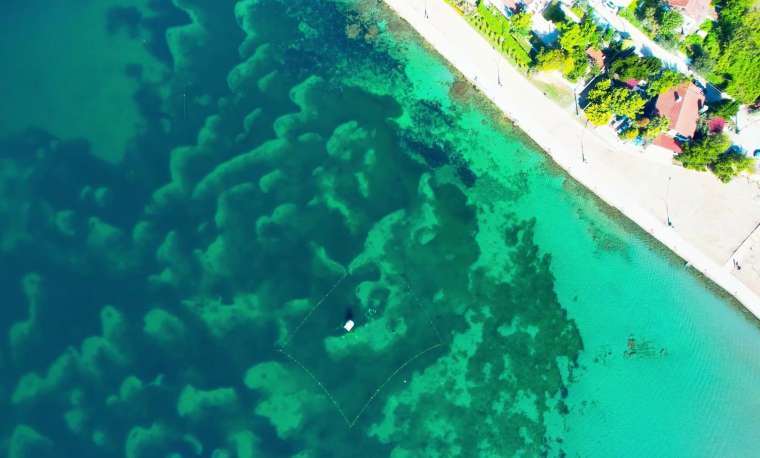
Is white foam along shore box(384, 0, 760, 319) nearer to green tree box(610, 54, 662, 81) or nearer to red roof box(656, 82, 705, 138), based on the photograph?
red roof box(656, 82, 705, 138)

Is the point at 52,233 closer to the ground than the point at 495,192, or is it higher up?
closer to the ground

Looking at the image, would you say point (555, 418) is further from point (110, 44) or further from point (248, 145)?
point (110, 44)

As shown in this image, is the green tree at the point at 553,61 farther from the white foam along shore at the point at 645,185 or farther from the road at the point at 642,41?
the road at the point at 642,41

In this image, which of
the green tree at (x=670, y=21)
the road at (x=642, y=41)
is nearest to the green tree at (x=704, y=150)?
the road at (x=642, y=41)

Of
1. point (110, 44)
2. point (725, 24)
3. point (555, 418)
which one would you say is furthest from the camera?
point (110, 44)

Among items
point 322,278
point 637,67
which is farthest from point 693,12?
point 322,278

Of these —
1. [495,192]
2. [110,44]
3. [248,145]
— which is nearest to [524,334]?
[495,192]

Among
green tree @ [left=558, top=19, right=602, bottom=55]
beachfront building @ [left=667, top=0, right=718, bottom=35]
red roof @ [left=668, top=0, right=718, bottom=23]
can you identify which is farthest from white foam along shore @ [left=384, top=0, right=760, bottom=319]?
red roof @ [left=668, top=0, right=718, bottom=23]
